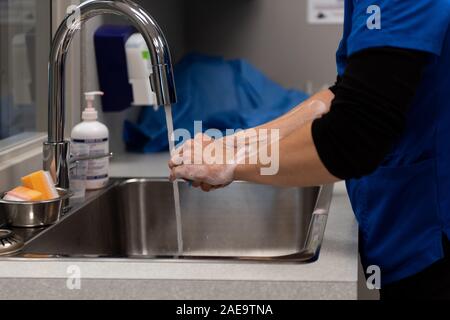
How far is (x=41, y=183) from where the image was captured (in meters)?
1.28

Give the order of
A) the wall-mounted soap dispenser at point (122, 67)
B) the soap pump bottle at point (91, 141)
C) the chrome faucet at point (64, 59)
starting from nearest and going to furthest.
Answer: the chrome faucet at point (64, 59)
the soap pump bottle at point (91, 141)
the wall-mounted soap dispenser at point (122, 67)

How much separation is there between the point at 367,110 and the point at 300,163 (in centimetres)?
11

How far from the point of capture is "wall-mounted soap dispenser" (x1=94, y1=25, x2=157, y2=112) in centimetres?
182

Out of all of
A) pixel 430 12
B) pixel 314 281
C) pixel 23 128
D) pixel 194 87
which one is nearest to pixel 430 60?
pixel 430 12

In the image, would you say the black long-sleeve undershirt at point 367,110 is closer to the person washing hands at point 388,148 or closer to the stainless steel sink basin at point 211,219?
the person washing hands at point 388,148

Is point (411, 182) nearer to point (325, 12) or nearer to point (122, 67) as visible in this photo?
point (122, 67)

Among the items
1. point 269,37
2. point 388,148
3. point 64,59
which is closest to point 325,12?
point 269,37

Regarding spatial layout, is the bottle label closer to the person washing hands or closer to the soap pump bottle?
the soap pump bottle

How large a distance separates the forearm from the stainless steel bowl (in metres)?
0.43

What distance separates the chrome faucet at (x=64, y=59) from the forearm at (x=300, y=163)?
28cm

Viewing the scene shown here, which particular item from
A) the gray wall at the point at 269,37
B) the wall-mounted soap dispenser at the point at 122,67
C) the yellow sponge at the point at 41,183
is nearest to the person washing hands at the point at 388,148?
the yellow sponge at the point at 41,183

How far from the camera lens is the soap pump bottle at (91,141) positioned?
1519mm

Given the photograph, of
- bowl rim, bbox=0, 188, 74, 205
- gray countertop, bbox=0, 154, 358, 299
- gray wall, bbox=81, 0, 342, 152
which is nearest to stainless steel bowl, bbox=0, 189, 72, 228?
bowl rim, bbox=0, 188, 74, 205
